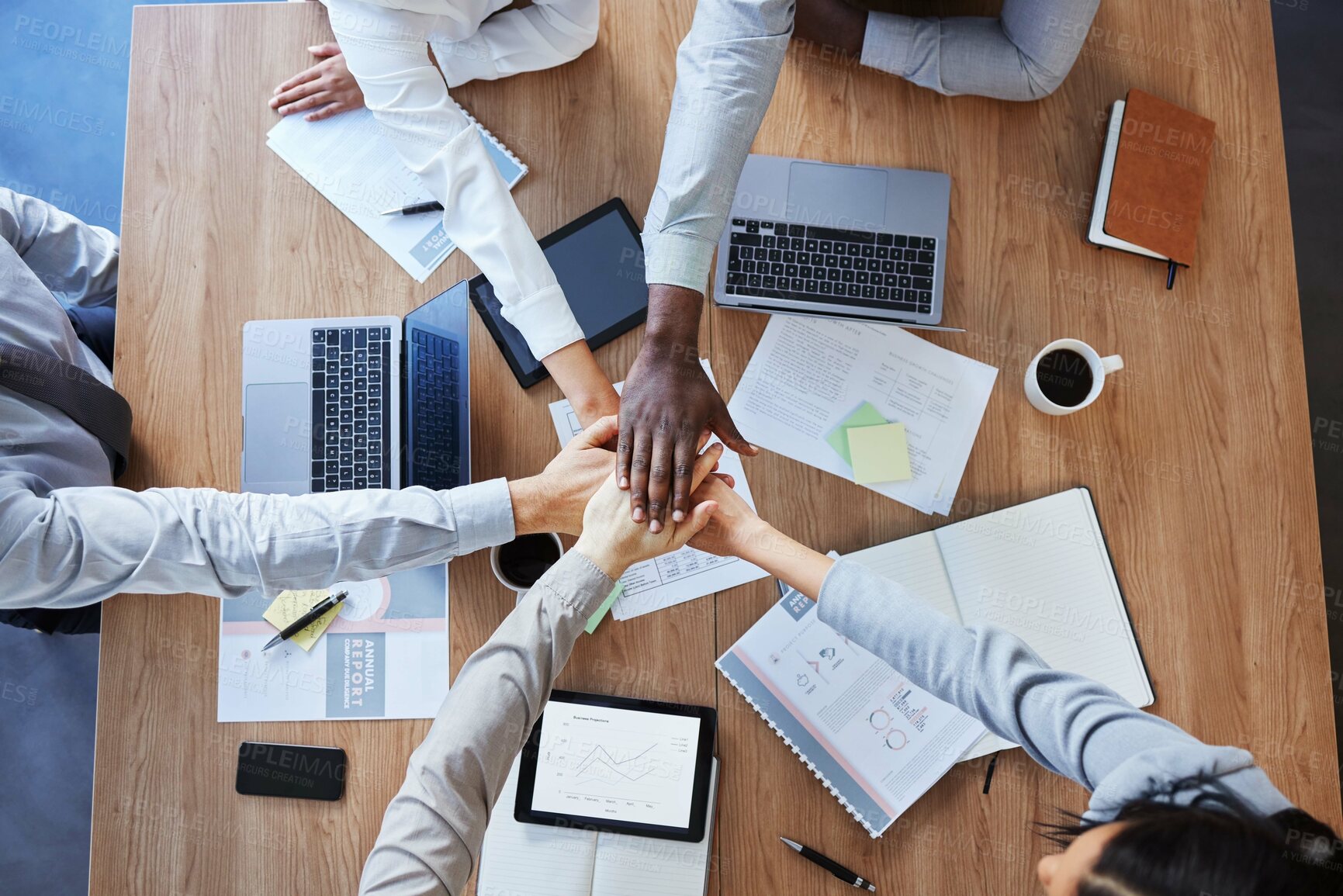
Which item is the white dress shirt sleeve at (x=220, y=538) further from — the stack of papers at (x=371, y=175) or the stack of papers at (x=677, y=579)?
the stack of papers at (x=371, y=175)

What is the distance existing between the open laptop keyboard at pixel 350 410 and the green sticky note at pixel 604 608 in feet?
1.24

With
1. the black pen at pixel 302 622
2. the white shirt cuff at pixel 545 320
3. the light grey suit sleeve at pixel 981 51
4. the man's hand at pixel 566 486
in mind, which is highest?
the light grey suit sleeve at pixel 981 51

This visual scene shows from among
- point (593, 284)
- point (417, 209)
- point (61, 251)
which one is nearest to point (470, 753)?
point (593, 284)

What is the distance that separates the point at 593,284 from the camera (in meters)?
1.40

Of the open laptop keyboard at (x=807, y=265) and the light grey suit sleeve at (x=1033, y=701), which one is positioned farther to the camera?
the open laptop keyboard at (x=807, y=265)

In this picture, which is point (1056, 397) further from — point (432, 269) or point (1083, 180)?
point (432, 269)

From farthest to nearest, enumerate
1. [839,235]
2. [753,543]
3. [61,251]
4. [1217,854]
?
[61,251] < [839,235] < [753,543] < [1217,854]

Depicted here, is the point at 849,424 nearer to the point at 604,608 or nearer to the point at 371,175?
the point at 604,608

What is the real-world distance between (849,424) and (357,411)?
30.7 inches

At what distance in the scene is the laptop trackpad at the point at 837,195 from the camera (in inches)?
55.2

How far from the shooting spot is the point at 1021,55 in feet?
4.60

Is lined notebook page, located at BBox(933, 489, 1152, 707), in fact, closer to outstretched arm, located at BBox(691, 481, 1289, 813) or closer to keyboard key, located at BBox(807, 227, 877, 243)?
outstretched arm, located at BBox(691, 481, 1289, 813)

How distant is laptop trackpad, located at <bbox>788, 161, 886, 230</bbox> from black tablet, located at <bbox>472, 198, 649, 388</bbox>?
28cm

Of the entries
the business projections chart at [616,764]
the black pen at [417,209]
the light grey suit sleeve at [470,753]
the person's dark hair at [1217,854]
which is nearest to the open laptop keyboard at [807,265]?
the black pen at [417,209]
